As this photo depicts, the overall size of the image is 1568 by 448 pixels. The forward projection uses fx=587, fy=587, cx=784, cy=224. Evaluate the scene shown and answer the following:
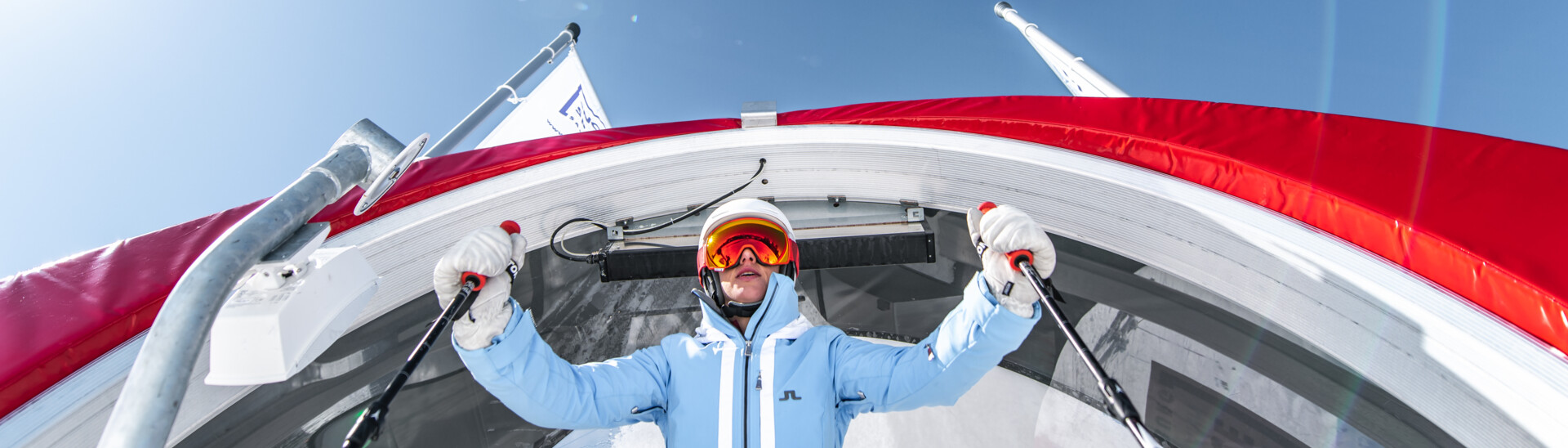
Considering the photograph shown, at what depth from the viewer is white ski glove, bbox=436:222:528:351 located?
198cm

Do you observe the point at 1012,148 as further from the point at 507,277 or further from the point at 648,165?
the point at 507,277

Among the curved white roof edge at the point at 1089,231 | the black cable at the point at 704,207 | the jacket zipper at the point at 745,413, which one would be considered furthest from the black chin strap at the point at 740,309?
the curved white roof edge at the point at 1089,231

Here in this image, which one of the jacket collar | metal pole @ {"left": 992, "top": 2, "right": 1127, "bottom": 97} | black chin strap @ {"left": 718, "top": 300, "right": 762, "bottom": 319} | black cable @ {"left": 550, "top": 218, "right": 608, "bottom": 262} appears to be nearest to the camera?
the jacket collar

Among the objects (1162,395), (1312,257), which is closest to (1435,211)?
(1312,257)

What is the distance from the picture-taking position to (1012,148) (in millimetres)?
3174

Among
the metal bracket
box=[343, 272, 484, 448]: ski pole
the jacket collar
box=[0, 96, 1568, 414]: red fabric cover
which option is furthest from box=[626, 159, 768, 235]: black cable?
box=[343, 272, 484, 448]: ski pole

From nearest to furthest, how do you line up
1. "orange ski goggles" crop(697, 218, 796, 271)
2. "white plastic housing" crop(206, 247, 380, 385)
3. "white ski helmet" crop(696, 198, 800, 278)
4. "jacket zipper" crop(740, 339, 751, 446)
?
"white plastic housing" crop(206, 247, 380, 385), "jacket zipper" crop(740, 339, 751, 446), "orange ski goggles" crop(697, 218, 796, 271), "white ski helmet" crop(696, 198, 800, 278)

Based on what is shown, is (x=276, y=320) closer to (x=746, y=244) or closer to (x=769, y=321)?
(x=769, y=321)

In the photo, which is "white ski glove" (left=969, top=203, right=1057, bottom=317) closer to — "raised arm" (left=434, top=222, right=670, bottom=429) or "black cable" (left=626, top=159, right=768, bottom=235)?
"raised arm" (left=434, top=222, right=670, bottom=429)

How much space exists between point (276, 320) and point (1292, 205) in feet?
11.5

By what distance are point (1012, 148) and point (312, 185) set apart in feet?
9.96

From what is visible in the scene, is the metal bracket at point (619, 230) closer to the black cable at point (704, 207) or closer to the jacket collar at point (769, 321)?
the black cable at point (704, 207)

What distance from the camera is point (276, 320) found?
5.24 ft

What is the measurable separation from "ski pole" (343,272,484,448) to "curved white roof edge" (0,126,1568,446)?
134 cm
